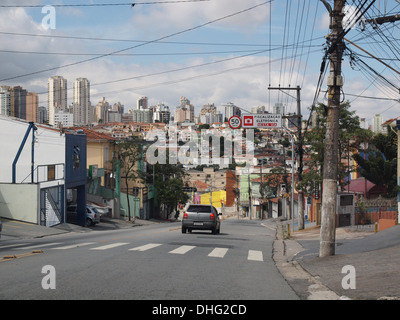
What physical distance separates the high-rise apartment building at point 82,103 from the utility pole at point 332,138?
143 metres

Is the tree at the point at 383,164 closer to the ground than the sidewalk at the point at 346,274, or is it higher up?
higher up

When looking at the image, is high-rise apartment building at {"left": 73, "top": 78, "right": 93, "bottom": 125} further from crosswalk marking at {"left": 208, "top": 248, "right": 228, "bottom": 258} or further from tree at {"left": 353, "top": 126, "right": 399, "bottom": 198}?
crosswalk marking at {"left": 208, "top": 248, "right": 228, "bottom": 258}

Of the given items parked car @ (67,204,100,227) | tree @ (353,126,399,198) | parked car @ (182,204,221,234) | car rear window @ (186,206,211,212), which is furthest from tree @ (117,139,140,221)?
parked car @ (182,204,221,234)

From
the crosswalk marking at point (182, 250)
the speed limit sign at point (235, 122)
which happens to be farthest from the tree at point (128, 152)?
the crosswalk marking at point (182, 250)

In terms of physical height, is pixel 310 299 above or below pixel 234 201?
above

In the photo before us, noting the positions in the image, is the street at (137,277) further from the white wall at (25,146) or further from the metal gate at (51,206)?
the white wall at (25,146)

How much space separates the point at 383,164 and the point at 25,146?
2890cm

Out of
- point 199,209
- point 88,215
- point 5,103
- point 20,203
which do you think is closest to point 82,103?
point 5,103

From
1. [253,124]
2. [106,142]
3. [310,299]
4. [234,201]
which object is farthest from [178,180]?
[310,299]

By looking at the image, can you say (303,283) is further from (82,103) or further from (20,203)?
(82,103)

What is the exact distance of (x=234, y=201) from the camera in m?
120

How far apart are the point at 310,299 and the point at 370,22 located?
13.2 meters

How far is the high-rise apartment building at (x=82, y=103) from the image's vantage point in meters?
157

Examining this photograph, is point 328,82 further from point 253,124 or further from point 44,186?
point 44,186
